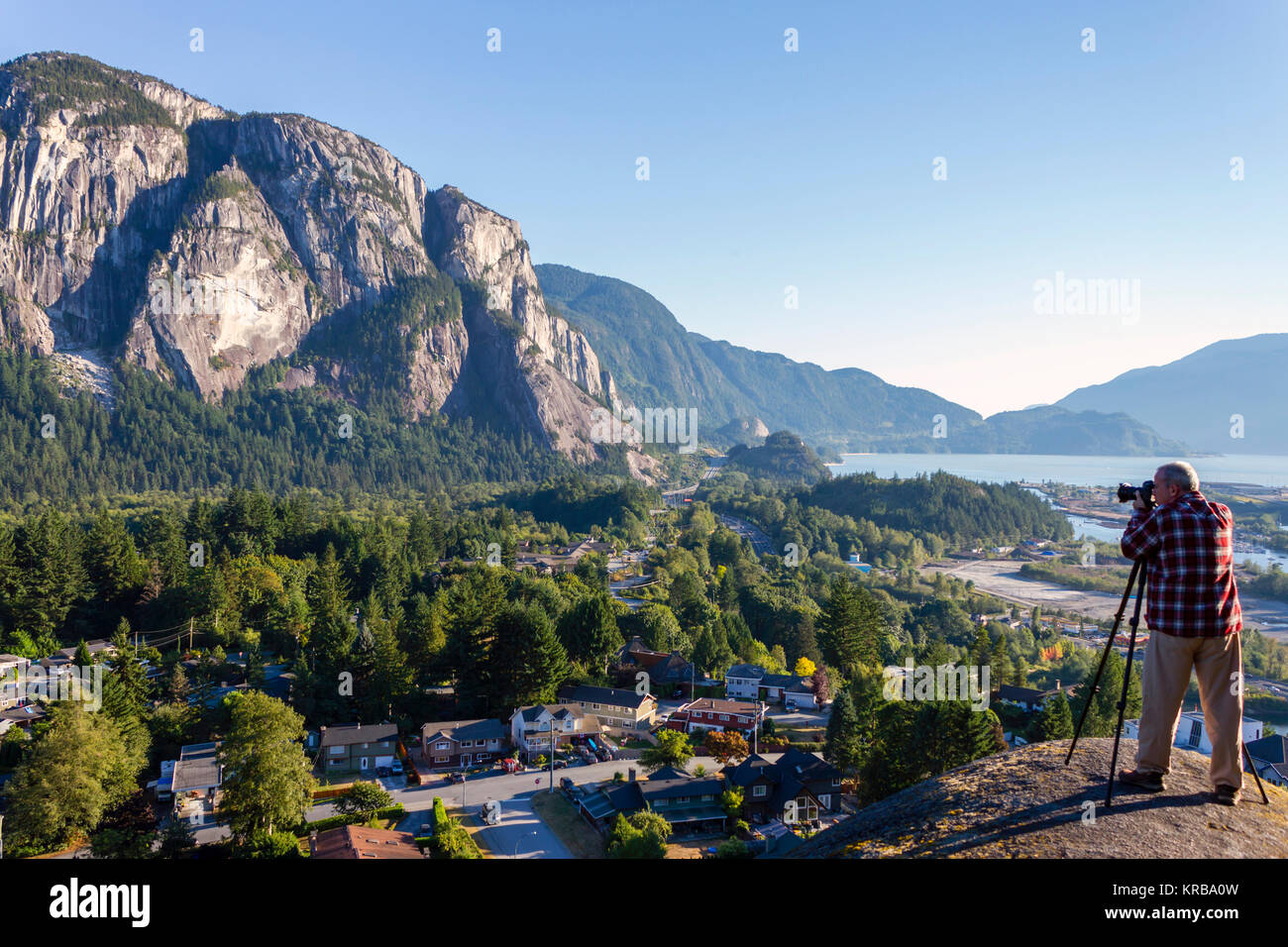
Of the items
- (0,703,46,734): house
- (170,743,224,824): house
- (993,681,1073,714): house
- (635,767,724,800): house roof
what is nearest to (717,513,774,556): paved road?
(993,681,1073,714): house

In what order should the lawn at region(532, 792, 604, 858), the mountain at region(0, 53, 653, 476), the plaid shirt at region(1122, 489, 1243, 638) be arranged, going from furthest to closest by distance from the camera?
the mountain at region(0, 53, 653, 476) < the lawn at region(532, 792, 604, 858) < the plaid shirt at region(1122, 489, 1243, 638)

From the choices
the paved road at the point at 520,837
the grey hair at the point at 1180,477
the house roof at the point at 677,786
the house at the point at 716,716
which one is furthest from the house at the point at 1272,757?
the grey hair at the point at 1180,477

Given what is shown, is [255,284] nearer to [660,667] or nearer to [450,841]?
[660,667]

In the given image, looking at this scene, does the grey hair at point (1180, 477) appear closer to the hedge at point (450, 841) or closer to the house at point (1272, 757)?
the hedge at point (450, 841)

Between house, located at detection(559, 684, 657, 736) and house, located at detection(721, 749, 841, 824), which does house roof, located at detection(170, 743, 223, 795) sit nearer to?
house, located at detection(559, 684, 657, 736)

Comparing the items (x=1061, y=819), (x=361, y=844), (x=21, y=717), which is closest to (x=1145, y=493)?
(x=1061, y=819)
